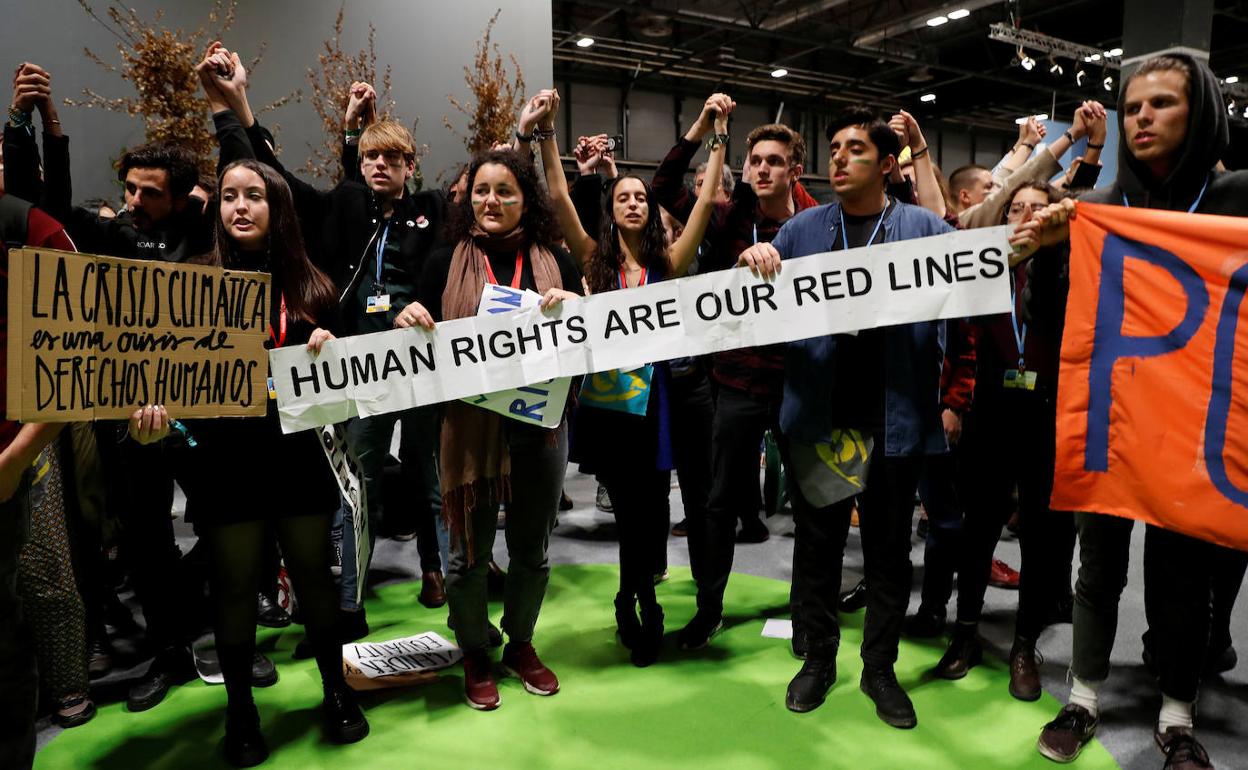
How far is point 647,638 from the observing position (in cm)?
274

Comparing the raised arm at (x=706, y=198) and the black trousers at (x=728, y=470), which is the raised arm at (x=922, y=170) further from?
the black trousers at (x=728, y=470)

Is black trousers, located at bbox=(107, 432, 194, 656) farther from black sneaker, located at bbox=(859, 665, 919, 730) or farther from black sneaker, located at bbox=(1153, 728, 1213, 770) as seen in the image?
black sneaker, located at bbox=(1153, 728, 1213, 770)

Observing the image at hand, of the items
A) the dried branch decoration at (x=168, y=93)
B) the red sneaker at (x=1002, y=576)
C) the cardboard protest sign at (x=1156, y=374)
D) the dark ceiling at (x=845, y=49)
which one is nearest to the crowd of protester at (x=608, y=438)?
the cardboard protest sign at (x=1156, y=374)

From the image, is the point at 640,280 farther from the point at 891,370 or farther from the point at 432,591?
the point at 432,591

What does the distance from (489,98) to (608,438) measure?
343 cm

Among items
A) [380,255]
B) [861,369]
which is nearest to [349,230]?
[380,255]

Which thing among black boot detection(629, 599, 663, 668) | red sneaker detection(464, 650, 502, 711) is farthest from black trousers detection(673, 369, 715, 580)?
red sneaker detection(464, 650, 502, 711)

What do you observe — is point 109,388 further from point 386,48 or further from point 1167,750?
point 386,48

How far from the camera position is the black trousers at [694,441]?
9.16 ft

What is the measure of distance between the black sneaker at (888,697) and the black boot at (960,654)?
0.27m

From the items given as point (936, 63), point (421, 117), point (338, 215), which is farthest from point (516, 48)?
point (936, 63)

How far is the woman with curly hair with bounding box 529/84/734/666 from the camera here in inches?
102

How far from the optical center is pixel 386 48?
5.50 m

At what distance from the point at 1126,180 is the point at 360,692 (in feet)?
8.69
